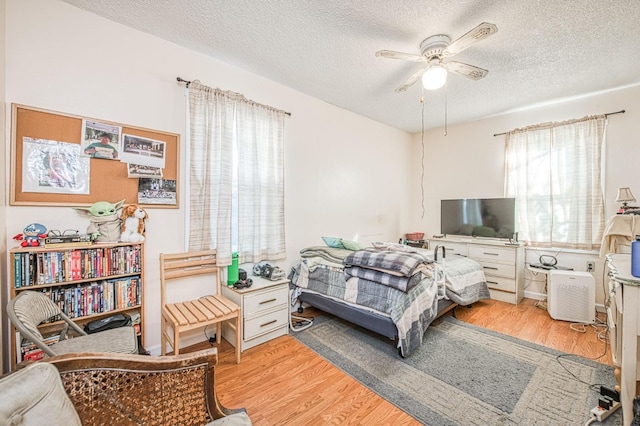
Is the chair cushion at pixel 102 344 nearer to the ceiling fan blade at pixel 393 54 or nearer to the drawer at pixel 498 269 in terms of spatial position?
the ceiling fan blade at pixel 393 54

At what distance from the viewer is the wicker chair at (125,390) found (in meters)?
0.76

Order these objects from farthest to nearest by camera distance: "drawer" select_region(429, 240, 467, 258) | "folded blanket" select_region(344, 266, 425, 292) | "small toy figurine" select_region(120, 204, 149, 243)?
1. "drawer" select_region(429, 240, 467, 258)
2. "folded blanket" select_region(344, 266, 425, 292)
3. "small toy figurine" select_region(120, 204, 149, 243)

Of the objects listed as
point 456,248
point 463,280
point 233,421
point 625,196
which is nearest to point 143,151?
point 233,421

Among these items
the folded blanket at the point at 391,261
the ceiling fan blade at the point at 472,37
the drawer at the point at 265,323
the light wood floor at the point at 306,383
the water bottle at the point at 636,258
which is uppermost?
the ceiling fan blade at the point at 472,37

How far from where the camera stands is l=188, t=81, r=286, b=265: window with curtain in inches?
91.0

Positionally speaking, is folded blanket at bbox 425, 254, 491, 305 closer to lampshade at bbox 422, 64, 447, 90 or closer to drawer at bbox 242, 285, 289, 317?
drawer at bbox 242, 285, 289, 317

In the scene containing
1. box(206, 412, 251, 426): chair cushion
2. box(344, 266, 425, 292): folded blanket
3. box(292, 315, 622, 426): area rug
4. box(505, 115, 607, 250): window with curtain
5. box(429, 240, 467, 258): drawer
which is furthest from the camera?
box(429, 240, 467, 258): drawer

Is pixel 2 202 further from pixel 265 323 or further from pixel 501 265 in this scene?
pixel 501 265

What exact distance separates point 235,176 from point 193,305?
1.25 metres

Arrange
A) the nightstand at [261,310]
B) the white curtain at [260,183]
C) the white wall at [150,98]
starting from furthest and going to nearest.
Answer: the white curtain at [260,183] < the nightstand at [261,310] < the white wall at [150,98]

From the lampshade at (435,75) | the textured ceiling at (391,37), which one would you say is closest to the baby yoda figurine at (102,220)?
the textured ceiling at (391,37)

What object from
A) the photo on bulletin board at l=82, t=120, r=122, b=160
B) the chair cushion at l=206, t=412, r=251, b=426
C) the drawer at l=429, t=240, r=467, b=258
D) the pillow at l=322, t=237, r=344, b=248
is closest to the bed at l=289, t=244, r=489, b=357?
the pillow at l=322, t=237, r=344, b=248

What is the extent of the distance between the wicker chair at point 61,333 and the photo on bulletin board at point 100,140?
1017 mm

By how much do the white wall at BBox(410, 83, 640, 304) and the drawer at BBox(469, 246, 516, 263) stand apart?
0.54 m
